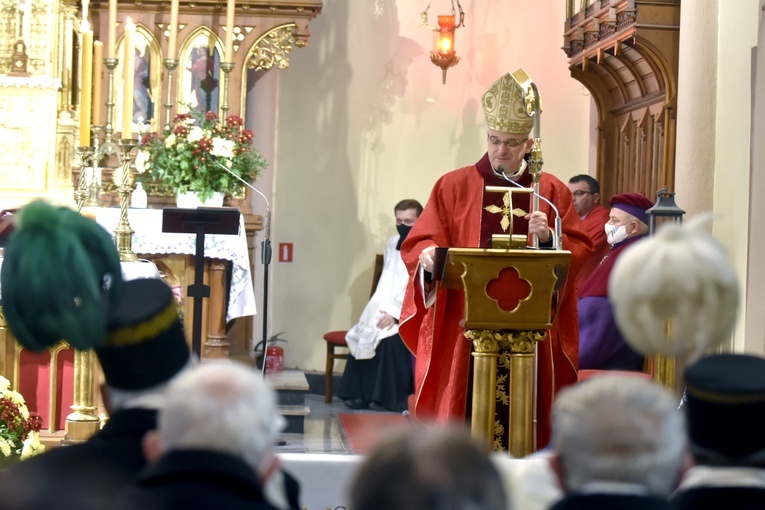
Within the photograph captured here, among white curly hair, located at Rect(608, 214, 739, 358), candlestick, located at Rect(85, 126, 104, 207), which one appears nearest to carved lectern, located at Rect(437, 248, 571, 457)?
white curly hair, located at Rect(608, 214, 739, 358)

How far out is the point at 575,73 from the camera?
944 centimetres

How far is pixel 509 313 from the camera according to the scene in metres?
4.54

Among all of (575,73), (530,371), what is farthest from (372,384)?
(530,371)

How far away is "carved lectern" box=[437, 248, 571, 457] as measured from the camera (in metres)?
4.49

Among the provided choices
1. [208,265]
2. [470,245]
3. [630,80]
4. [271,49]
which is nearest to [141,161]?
[208,265]

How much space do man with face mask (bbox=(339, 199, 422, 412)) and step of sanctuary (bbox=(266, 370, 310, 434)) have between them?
2.36ft

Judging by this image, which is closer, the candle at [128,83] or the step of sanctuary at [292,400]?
the candle at [128,83]

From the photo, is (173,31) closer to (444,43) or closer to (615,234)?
(444,43)

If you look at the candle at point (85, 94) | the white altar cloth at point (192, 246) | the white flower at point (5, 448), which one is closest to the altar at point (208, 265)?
the white altar cloth at point (192, 246)

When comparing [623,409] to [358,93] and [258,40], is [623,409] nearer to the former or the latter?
[258,40]

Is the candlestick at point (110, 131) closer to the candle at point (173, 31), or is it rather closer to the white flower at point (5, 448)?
the candle at point (173, 31)

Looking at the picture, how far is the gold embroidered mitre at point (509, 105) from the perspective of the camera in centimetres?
517

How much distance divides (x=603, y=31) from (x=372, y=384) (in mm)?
3240

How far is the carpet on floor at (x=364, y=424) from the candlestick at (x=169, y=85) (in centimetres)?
250
